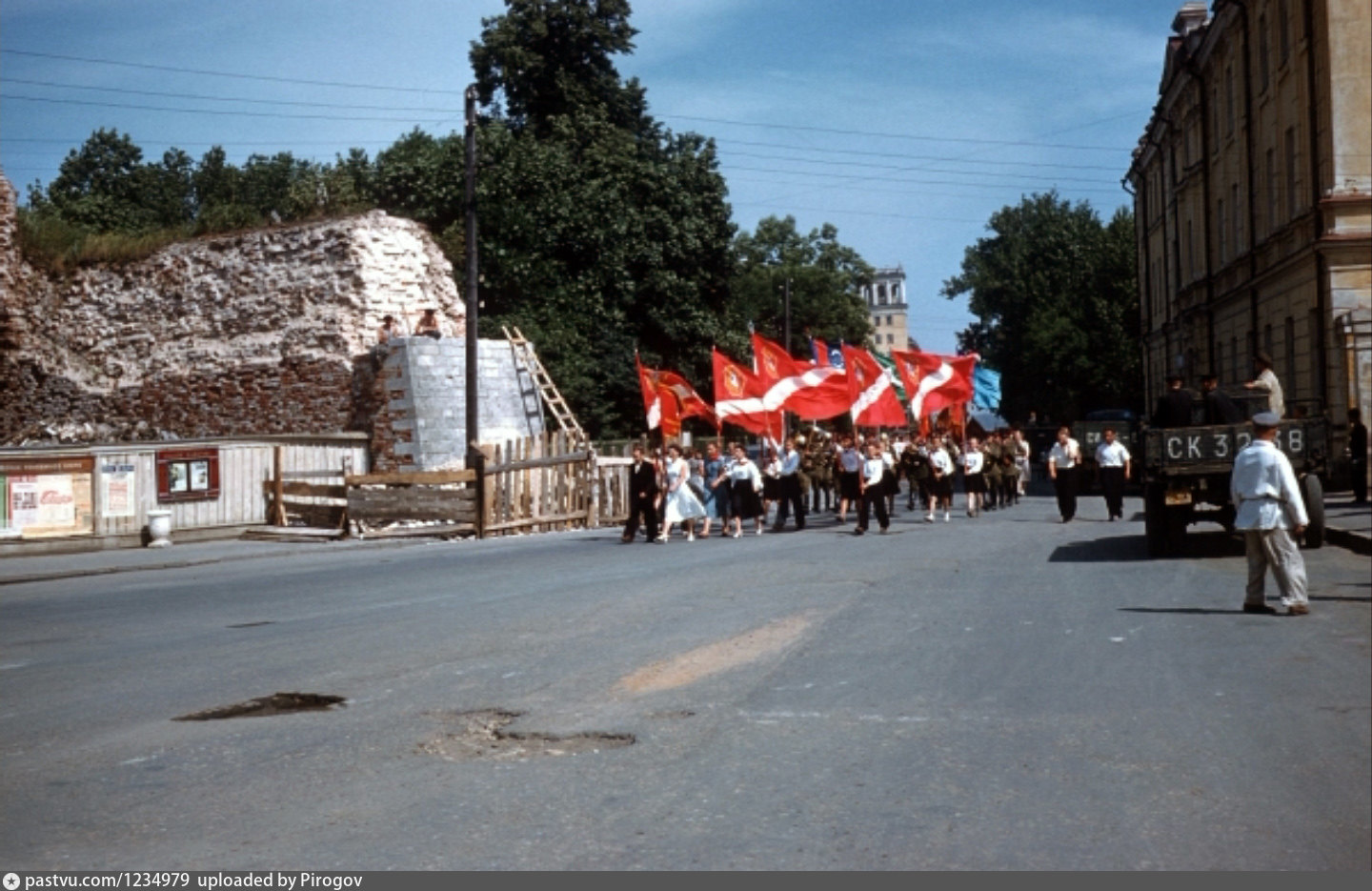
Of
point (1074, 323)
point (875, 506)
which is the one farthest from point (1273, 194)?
point (1074, 323)

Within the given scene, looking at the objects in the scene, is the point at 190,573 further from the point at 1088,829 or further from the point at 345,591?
the point at 1088,829

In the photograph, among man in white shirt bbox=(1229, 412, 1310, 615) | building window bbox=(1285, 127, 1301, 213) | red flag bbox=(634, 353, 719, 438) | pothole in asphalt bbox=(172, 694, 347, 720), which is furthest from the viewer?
building window bbox=(1285, 127, 1301, 213)

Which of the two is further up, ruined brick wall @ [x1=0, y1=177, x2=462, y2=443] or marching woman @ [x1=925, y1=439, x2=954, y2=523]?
ruined brick wall @ [x1=0, y1=177, x2=462, y2=443]

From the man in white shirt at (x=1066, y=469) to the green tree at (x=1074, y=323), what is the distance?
146 feet

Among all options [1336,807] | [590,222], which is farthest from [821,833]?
[590,222]

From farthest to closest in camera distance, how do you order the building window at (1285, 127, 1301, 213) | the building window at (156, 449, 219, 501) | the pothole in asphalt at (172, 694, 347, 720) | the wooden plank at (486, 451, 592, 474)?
the building window at (1285, 127, 1301, 213) → the wooden plank at (486, 451, 592, 474) → the building window at (156, 449, 219, 501) → the pothole in asphalt at (172, 694, 347, 720)

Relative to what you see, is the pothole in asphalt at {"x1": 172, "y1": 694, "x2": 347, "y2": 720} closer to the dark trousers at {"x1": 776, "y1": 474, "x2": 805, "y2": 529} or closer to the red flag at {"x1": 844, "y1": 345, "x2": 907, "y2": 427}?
the dark trousers at {"x1": 776, "y1": 474, "x2": 805, "y2": 529}

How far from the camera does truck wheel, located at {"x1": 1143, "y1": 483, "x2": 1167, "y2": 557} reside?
17109 mm

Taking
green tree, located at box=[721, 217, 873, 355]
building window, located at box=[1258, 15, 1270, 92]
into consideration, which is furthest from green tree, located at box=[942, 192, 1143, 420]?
building window, located at box=[1258, 15, 1270, 92]

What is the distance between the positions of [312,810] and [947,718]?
10.6 feet

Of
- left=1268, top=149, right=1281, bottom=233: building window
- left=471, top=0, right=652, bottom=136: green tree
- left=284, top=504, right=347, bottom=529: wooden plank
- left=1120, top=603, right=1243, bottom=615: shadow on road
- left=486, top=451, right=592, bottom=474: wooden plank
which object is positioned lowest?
left=1120, top=603, right=1243, bottom=615: shadow on road

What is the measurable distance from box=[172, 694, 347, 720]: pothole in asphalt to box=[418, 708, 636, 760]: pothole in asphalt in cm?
117

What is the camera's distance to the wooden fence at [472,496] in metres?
28.0

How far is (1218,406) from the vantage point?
58.4ft
